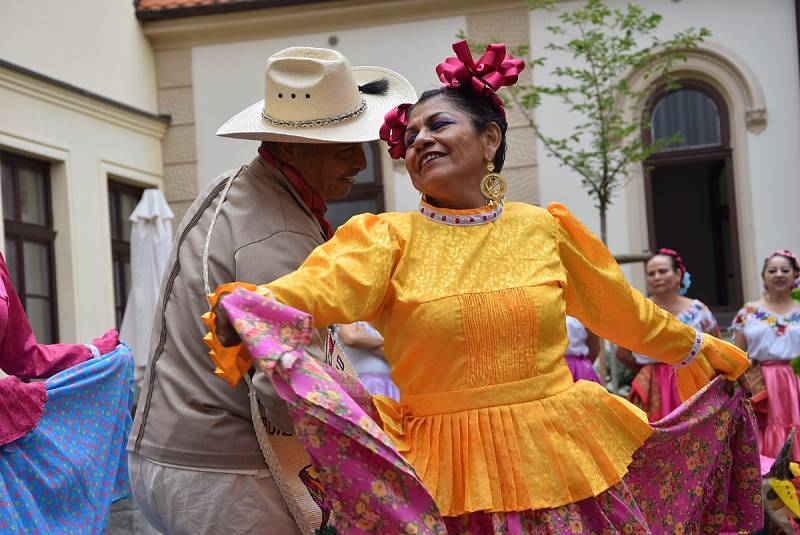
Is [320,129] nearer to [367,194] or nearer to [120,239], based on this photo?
[120,239]

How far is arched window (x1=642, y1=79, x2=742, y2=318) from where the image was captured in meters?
12.8

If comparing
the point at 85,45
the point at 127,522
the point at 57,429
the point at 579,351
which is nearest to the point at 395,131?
the point at 57,429

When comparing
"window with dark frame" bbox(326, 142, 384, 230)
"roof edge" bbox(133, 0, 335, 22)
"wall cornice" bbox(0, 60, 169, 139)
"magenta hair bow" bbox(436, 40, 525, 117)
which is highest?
"roof edge" bbox(133, 0, 335, 22)

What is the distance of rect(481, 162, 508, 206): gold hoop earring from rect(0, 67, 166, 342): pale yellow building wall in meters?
8.71

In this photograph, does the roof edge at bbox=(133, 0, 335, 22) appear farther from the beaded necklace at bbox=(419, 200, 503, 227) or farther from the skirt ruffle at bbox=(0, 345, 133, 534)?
the beaded necklace at bbox=(419, 200, 503, 227)

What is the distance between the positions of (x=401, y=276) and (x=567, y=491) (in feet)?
2.08

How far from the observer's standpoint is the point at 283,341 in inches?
97.7

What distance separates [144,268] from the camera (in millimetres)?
10203

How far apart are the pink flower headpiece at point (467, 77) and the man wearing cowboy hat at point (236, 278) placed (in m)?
0.07

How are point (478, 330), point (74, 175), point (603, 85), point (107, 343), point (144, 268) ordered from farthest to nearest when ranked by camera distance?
point (603, 85) < point (74, 175) < point (144, 268) < point (107, 343) < point (478, 330)

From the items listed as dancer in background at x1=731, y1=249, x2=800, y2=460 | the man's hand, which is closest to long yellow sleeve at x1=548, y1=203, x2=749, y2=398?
the man's hand

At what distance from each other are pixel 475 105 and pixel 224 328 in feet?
3.15

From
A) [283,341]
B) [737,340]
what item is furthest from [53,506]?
[737,340]

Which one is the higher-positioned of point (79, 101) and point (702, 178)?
point (79, 101)
